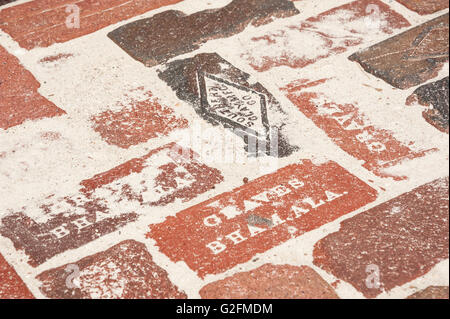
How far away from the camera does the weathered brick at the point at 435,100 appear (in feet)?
8.88

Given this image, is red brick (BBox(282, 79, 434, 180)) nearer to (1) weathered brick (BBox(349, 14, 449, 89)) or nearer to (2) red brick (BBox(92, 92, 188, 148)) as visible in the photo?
(1) weathered brick (BBox(349, 14, 449, 89))

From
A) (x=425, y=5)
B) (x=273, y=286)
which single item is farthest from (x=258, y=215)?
(x=425, y=5)

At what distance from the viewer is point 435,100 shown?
2.88 metres

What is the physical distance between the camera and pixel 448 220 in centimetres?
245

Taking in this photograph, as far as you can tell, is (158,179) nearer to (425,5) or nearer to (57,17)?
(57,17)

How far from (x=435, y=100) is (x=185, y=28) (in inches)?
43.9

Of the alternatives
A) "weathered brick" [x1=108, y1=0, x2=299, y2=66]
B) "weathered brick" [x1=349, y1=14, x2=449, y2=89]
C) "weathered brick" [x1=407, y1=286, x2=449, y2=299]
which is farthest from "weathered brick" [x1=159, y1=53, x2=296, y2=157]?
"weathered brick" [x1=407, y1=286, x2=449, y2=299]

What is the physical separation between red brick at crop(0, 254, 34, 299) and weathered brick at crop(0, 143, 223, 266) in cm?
7

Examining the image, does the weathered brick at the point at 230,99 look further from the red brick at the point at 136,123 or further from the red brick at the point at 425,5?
the red brick at the point at 425,5

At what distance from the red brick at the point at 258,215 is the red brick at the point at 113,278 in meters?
0.08

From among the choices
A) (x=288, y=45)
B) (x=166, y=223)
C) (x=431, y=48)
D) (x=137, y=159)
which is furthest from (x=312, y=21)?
(x=166, y=223)

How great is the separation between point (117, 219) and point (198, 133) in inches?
19.4

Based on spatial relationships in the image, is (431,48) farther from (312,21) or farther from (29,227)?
(29,227)
